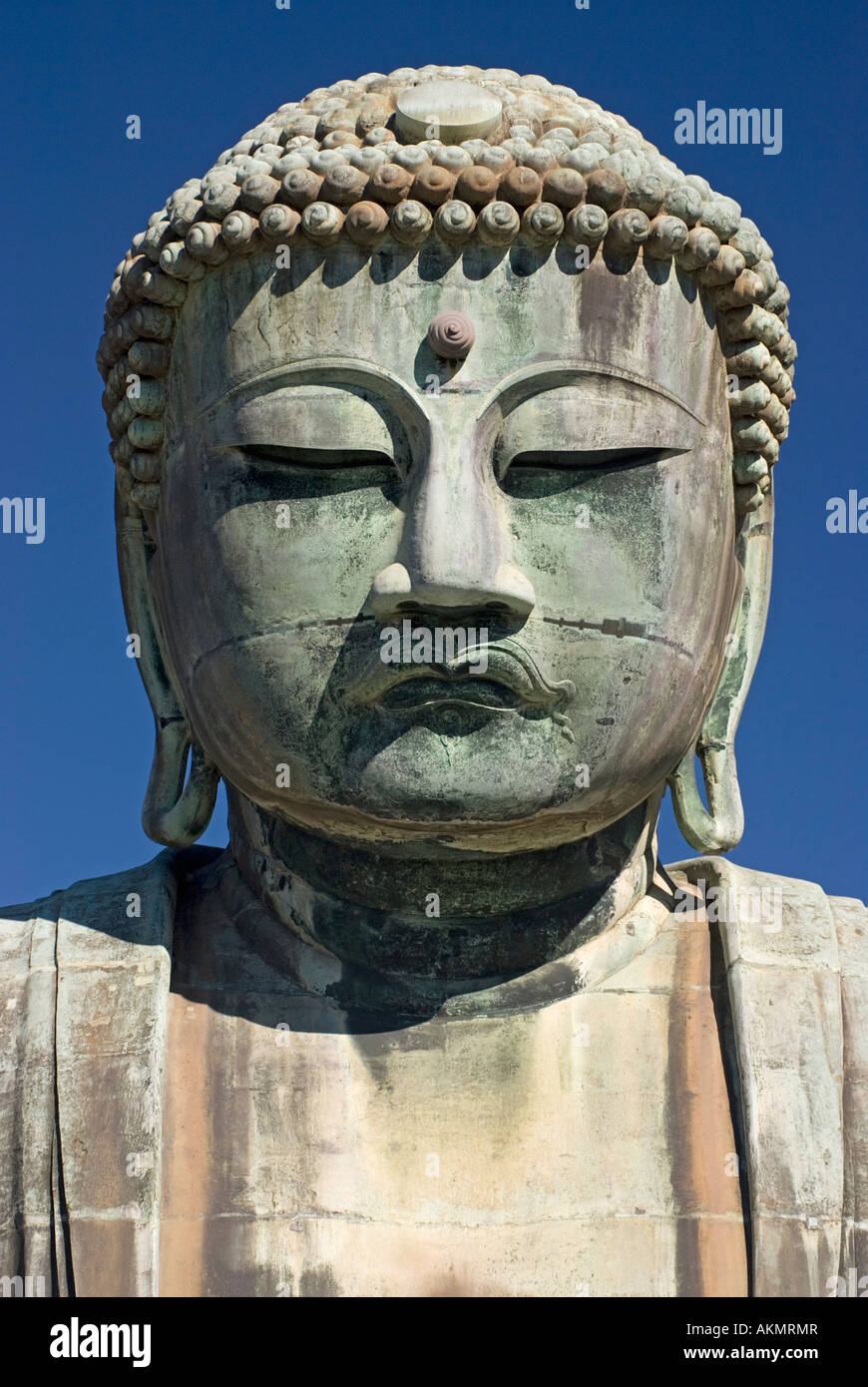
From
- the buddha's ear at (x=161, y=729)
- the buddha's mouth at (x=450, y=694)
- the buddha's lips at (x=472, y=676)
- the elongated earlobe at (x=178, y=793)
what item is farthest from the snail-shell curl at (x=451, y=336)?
the elongated earlobe at (x=178, y=793)

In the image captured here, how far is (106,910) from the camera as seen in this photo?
1070 centimetres

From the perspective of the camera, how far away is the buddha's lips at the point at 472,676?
9781 mm

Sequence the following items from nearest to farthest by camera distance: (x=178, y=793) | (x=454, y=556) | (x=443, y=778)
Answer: (x=454, y=556)
(x=443, y=778)
(x=178, y=793)

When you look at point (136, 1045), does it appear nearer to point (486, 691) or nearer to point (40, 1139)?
point (40, 1139)

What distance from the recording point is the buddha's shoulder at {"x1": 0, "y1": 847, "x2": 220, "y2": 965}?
34.6 feet

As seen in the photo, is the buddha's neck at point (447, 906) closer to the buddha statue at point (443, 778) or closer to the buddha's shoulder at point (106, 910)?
the buddha statue at point (443, 778)

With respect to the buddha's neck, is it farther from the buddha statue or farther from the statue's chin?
the statue's chin

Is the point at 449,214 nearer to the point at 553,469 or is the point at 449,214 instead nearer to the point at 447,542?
the point at 553,469

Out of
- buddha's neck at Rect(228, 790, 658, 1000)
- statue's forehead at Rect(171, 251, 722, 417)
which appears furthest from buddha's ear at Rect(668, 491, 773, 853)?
statue's forehead at Rect(171, 251, 722, 417)

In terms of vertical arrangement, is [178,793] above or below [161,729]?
below

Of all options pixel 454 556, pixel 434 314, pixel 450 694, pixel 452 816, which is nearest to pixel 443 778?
pixel 452 816

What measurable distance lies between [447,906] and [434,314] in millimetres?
2216

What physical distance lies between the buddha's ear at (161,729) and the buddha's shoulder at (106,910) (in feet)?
0.69

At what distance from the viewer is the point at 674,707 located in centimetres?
1030
